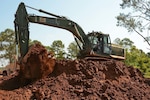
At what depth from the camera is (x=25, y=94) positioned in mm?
11195

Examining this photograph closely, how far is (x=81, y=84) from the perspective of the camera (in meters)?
12.0

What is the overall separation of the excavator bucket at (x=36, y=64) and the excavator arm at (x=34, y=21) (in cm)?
55

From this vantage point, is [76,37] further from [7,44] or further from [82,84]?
[7,44]

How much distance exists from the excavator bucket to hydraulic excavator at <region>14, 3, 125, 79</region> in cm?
52

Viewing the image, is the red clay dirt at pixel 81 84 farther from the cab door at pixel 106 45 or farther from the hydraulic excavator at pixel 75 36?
the cab door at pixel 106 45

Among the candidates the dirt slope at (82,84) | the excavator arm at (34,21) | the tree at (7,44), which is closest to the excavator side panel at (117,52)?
the excavator arm at (34,21)

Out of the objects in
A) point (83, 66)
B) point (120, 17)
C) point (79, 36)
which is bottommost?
point (83, 66)

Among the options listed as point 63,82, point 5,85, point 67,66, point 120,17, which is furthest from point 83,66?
point 120,17

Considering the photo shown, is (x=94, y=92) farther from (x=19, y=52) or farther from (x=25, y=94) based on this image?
(x=19, y=52)

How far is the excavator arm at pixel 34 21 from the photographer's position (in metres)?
13.7

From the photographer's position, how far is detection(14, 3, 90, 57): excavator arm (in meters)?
13.7

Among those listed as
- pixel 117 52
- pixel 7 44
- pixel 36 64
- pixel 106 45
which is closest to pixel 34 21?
pixel 36 64

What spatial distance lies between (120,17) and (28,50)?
61.3ft

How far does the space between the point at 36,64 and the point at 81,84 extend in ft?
7.34
